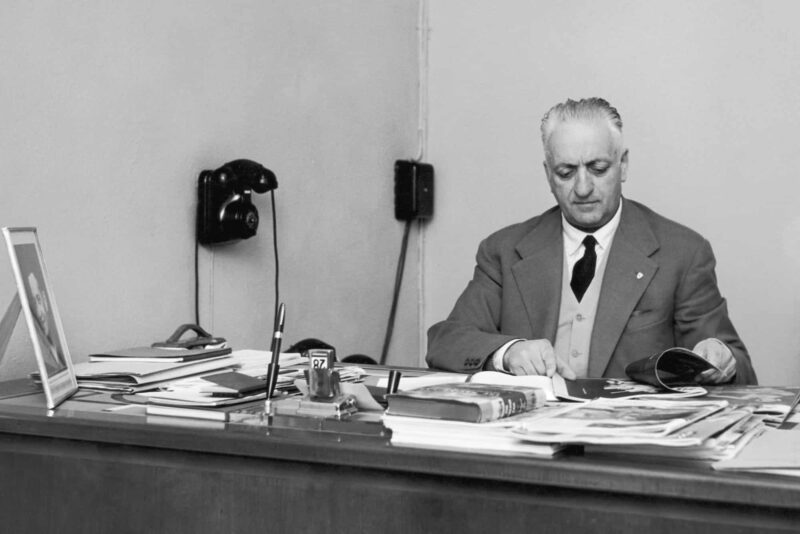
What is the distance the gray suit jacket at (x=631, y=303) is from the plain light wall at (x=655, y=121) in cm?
78

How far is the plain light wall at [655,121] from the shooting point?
2908 mm

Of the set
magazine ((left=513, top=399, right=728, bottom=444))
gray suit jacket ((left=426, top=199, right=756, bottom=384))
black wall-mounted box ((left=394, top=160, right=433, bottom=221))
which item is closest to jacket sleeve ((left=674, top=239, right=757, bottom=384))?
gray suit jacket ((left=426, top=199, right=756, bottom=384))

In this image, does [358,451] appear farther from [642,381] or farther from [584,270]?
[584,270]

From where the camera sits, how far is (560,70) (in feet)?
10.6

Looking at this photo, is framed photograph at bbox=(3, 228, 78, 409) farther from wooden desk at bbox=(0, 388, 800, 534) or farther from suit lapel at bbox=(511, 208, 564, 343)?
suit lapel at bbox=(511, 208, 564, 343)

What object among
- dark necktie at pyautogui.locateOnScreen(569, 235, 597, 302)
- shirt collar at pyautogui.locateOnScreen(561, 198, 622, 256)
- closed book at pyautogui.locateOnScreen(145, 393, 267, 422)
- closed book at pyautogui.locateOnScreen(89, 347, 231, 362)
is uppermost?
shirt collar at pyautogui.locateOnScreen(561, 198, 622, 256)

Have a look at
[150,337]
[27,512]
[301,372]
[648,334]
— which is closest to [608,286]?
[648,334]

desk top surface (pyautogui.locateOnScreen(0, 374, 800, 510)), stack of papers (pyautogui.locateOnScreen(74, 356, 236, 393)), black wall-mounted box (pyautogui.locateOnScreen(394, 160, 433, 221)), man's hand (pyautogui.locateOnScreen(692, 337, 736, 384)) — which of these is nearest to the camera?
desk top surface (pyautogui.locateOnScreen(0, 374, 800, 510))

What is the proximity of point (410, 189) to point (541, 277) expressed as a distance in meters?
1.09

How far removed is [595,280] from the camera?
2279 millimetres

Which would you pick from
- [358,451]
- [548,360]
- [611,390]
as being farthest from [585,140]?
[358,451]

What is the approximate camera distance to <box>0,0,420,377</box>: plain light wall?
1.92m

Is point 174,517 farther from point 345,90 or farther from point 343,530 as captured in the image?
point 345,90

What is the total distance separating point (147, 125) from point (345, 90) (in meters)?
0.92
